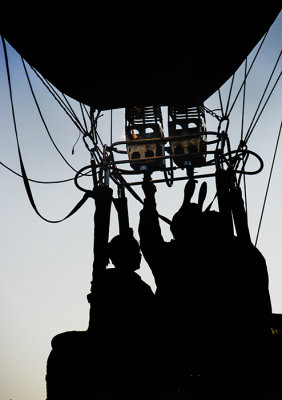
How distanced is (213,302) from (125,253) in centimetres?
145

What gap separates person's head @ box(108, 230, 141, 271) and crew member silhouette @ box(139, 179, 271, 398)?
81 cm

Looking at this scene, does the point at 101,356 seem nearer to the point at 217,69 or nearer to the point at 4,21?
the point at 4,21

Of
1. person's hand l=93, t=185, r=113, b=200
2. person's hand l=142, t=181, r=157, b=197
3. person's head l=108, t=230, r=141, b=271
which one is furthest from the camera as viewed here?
person's hand l=93, t=185, r=113, b=200

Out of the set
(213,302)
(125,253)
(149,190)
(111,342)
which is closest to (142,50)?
(149,190)

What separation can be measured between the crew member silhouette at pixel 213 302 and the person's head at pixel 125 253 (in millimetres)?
806

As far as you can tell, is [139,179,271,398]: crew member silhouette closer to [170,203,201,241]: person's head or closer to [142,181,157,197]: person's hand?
[170,203,201,241]: person's head

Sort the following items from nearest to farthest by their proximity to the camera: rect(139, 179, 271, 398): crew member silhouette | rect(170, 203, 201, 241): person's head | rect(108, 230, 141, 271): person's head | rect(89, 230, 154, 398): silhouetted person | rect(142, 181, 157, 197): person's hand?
1. rect(139, 179, 271, 398): crew member silhouette
2. rect(89, 230, 154, 398): silhouetted person
3. rect(170, 203, 201, 241): person's head
4. rect(108, 230, 141, 271): person's head
5. rect(142, 181, 157, 197): person's hand

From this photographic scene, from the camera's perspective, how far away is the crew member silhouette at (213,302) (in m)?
2.07

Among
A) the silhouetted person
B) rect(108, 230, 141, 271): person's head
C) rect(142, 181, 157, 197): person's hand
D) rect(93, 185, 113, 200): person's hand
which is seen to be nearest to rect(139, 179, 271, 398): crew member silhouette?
the silhouetted person

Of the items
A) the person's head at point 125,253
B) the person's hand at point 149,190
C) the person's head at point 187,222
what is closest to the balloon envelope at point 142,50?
the person's hand at point 149,190

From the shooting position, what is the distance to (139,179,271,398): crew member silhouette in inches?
81.5

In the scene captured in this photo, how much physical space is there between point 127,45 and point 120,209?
2.73 m

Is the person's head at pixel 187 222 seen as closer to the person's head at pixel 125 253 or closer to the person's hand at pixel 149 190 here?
the person's head at pixel 125 253

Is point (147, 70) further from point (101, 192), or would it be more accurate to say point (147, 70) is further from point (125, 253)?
point (125, 253)
